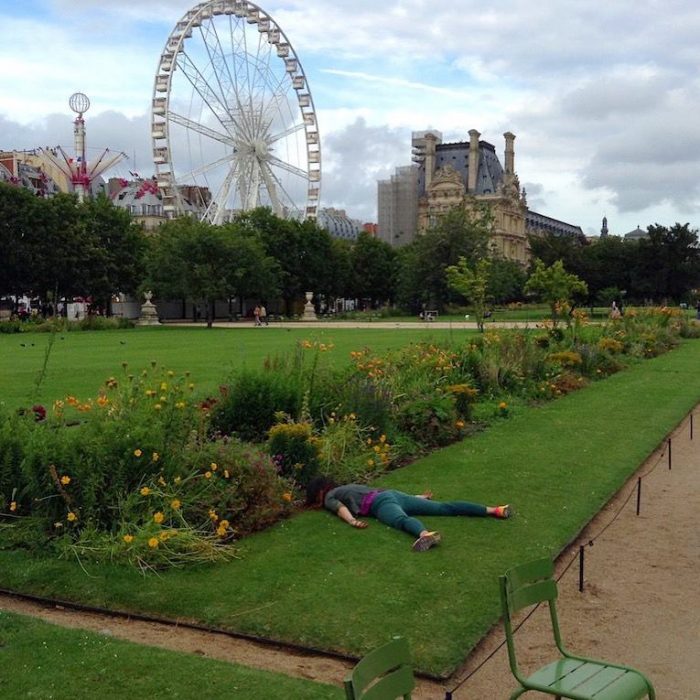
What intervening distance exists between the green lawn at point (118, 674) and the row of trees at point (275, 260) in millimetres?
31331

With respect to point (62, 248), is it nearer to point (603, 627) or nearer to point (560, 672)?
point (603, 627)

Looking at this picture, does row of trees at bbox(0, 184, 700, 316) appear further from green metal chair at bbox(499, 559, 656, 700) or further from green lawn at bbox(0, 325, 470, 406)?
green metal chair at bbox(499, 559, 656, 700)

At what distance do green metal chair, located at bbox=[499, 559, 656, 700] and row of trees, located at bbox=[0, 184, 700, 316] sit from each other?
31.6 m

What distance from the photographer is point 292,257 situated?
2894 inches

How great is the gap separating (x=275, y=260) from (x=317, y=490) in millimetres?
60298

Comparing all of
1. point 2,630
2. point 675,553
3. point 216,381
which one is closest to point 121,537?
point 2,630

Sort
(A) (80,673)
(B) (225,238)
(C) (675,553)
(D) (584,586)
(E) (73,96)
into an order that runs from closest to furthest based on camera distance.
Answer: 1. (A) (80,673)
2. (D) (584,586)
3. (C) (675,553)
4. (B) (225,238)
5. (E) (73,96)

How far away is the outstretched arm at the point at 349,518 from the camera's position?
790cm

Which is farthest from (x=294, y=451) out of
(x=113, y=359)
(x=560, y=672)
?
(x=113, y=359)

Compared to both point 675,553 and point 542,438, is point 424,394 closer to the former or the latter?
point 542,438

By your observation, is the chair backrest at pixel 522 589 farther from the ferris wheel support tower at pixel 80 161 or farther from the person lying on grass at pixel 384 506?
the ferris wheel support tower at pixel 80 161

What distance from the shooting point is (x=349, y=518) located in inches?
315

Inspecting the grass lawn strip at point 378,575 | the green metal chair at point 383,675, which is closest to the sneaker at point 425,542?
the grass lawn strip at point 378,575

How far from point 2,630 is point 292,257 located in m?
68.6
